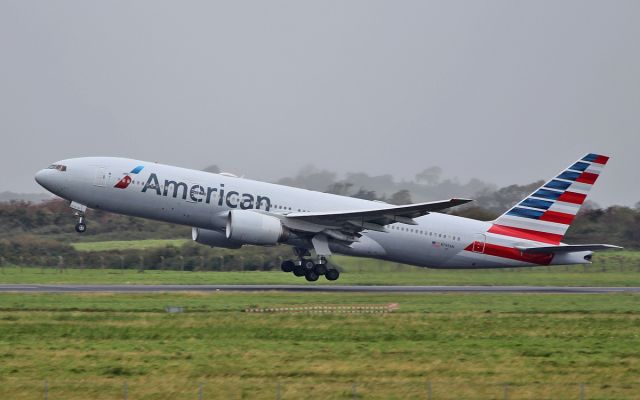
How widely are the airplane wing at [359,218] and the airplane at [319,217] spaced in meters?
0.04

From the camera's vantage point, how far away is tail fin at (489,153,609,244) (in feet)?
131

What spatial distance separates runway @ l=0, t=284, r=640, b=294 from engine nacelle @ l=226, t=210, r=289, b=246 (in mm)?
1718

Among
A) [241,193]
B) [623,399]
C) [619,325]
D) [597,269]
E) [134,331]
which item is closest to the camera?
[623,399]

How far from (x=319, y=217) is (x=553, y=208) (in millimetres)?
9709

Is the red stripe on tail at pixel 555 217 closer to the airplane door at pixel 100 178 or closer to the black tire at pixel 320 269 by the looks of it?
the black tire at pixel 320 269

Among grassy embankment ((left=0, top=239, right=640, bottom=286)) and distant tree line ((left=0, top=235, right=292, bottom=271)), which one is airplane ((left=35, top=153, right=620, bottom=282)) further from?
distant tree line ((left=0, top=235, right=292, bottom=271))

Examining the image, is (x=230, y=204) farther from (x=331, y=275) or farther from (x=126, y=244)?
(x=126, y=244)

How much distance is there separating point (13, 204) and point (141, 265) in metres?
15.4

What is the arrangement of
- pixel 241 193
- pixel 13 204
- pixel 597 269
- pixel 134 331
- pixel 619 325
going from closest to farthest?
pixel 134 331 → pixel 619 325 → pixel 241 193 → pixel 597 269 → pixel 13 204

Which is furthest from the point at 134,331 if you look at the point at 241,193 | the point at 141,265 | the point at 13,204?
the point at 13,204

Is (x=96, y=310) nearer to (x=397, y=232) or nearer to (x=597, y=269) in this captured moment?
(x=397, y=232)

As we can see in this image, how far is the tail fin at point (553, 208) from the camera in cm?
4000

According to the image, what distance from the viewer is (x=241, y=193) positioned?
123 feet

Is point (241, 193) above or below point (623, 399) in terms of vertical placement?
above
